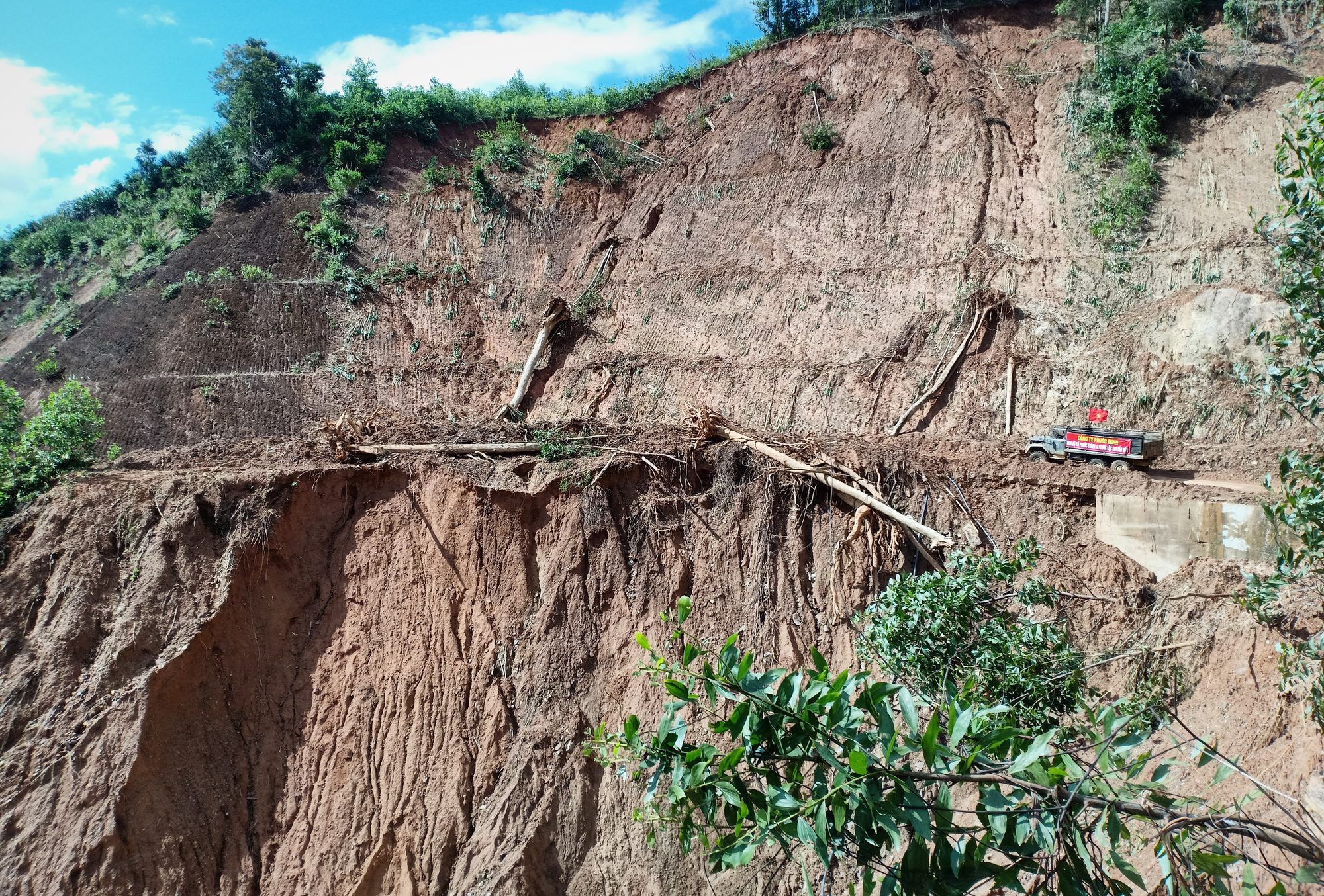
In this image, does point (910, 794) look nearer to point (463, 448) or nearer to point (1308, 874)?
point (1308, 874)

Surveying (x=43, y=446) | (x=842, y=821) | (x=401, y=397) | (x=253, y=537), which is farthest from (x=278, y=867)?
(x=401, y=397)

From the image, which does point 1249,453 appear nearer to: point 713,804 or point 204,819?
point 713,804

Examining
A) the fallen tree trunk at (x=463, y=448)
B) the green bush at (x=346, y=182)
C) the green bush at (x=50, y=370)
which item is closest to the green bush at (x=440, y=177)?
the green bush at (x=346, y=182)

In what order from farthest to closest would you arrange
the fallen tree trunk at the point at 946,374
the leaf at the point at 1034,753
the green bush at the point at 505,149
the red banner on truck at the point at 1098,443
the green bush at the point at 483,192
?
the green bush at the point at 505,149
the green bush at the point at 483,192
the fallen tree trunk at the point at 946,374
the red banner on truck at the point at 1098,443
the leaf at the point at 1034,753

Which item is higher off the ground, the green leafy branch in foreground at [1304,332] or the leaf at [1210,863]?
the green leafy branch in foreground at [1304,332]

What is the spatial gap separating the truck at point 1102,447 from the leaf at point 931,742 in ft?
39.4

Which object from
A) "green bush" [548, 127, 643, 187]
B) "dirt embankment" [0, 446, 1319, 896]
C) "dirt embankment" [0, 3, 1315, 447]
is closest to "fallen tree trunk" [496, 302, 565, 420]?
"dirt embankment" [0, 3, 1315, 447]

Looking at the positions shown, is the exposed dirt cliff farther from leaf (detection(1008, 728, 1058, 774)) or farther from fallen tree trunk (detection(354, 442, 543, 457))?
leaf (detection(1008, 728, 1058, 774))

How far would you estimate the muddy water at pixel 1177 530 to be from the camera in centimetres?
1194

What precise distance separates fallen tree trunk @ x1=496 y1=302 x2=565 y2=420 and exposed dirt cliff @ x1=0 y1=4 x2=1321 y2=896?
46 centimetres

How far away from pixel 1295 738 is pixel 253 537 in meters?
14.1

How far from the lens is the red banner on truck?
13953 millimetres

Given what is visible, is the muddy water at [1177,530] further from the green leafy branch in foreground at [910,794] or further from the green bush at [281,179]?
the green bush at [281,179]

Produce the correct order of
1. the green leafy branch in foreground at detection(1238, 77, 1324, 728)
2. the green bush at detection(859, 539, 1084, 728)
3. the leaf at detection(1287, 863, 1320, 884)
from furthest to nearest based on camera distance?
the green bush at detection(859, 539, 1084, 728) → the green leafy branch in foreground at detection(1238, 77, 1324, 728) → the leaf at detection(1287, 863, 1320, 884)
